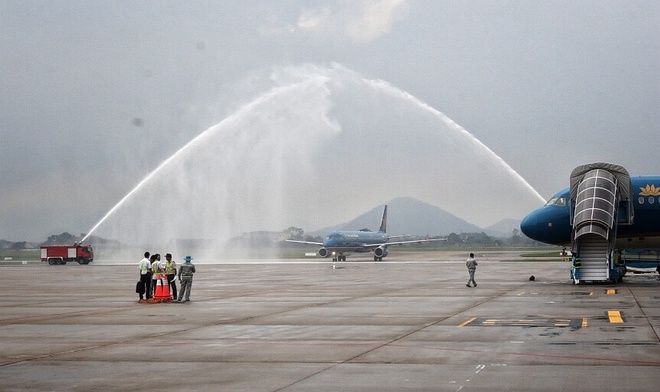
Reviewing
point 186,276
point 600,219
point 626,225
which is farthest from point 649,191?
point 186,276

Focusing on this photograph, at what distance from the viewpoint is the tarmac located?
13602 mm

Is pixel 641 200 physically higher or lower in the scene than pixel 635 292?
higher

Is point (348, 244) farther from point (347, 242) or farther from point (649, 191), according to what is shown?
point (649, 191)

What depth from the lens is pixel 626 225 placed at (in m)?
43.1

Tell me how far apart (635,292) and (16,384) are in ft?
92.2

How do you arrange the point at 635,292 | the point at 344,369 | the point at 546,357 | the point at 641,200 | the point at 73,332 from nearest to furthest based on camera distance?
the point at 344,369
the point at 546,357
the point at 73,332
the point at 635,292
the point at 641,200

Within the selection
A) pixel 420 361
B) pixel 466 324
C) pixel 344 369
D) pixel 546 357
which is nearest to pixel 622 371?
pixel 546 357

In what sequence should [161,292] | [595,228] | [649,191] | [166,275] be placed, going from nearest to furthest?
[161,292] < [166,275] < [595,228] < [649,191]

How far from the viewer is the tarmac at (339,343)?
1360 cm

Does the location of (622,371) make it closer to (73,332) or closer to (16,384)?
(16,384)

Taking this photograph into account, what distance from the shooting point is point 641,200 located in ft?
144

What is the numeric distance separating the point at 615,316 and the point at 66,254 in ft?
286

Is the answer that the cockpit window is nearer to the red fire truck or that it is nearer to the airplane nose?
the airplane nose

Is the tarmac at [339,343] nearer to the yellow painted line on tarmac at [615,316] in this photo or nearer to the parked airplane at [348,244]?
the yellow painted line on tarmac at [615,316]
